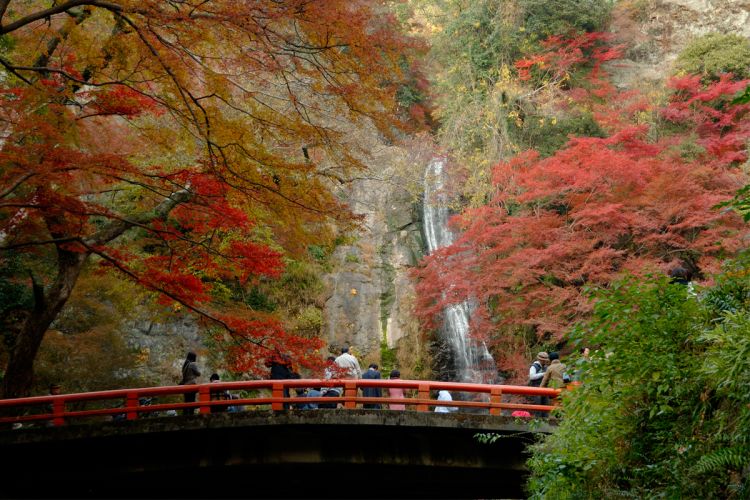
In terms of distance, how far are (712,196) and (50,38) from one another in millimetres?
12788

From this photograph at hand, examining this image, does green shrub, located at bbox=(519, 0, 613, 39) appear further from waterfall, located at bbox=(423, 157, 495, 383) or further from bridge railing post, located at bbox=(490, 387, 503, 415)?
bridge railing post, located at bbox=(490, 387, 503, 415)

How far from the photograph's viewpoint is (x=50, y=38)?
33.0ft

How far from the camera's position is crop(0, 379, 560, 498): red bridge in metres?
9.97

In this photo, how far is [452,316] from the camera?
18.8m

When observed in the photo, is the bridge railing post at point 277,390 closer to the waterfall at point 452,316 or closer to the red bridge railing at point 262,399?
the red bridge railing at point 262,399

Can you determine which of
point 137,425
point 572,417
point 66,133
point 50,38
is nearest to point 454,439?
point 572,417

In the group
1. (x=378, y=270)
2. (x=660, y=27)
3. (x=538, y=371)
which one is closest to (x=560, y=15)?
(x=660, y=27)

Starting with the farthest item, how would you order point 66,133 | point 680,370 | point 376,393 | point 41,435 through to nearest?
point 376,393
point 41,435
point 66,133
point 680,370

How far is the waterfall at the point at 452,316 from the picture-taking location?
17719mm

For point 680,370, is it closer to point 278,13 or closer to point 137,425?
point 278,13

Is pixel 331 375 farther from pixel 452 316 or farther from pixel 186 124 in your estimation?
pixel 452 316

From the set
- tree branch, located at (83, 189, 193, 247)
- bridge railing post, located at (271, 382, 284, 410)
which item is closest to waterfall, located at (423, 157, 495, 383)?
bridge railing post, located at (271, 382, 284, 410)

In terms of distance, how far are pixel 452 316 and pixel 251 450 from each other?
9376 millimetres

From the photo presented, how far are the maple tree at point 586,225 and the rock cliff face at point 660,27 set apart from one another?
18.0 ft
